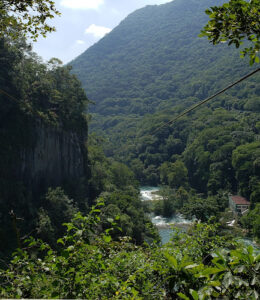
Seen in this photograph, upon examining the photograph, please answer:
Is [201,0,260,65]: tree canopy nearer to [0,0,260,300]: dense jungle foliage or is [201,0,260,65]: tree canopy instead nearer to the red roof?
[0,0,260,300]: dense jungle foliage

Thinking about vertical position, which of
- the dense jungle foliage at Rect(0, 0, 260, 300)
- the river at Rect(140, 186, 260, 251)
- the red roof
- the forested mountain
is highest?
the forested mountain

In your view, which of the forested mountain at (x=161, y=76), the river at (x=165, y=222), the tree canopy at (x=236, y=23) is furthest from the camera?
the forested mountain at (x=161, y=76)

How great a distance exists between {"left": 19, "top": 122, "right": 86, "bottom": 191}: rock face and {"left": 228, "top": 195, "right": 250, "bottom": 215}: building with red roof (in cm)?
2214

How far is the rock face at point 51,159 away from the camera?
30125mm

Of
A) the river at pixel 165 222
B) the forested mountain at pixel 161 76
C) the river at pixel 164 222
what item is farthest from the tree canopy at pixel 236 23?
the forested mountain at pixel 161 76

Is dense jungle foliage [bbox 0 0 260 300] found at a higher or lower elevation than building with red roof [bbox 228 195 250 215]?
higher

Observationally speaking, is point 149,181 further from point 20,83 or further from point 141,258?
point 141,258

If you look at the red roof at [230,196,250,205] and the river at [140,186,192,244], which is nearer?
the river at [140,186,192,244]

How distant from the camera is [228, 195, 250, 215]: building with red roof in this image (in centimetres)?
4403

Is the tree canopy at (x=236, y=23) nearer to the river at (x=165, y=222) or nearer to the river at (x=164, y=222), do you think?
the river at (x=165, y=222)

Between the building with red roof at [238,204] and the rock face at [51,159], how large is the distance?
22137mm

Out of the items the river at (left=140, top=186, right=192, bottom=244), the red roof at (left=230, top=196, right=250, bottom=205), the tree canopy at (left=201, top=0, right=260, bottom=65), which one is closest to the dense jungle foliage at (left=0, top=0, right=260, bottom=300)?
the red roof at (left=230, top=196, right=250, bottom=205)

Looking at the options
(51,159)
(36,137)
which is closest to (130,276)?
(36,137)

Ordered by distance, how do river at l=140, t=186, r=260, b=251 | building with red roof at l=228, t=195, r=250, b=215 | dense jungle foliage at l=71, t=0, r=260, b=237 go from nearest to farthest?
river at l=140, t=186, r=260, b=251 < dense jungle foliage at l=71, t=0, r=260, b=237 < building with red roof at l=228, t=195, r=250, b=215
